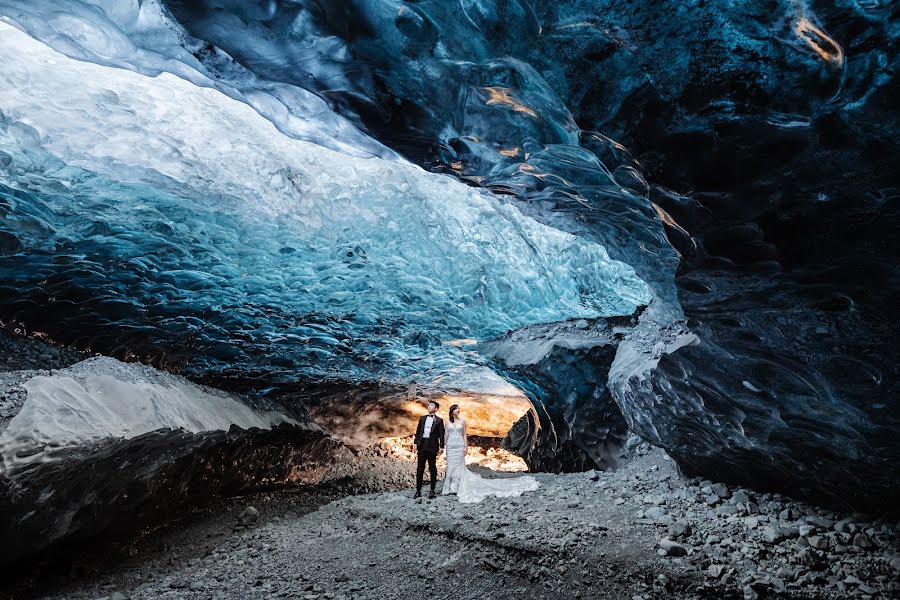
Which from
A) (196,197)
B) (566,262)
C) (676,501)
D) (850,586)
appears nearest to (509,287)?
(566,262)

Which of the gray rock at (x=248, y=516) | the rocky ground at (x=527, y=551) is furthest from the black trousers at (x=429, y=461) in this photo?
the gray rock at (x=248, y=516)

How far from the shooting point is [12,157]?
414 cm

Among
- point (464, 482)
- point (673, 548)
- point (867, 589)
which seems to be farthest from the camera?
point (464, 482)

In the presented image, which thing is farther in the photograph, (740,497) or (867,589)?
(740,497)

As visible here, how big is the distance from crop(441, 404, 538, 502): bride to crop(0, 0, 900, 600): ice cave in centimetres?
6

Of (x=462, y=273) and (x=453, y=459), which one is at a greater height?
(x=462, y=273)

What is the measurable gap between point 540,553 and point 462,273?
3.64 meters

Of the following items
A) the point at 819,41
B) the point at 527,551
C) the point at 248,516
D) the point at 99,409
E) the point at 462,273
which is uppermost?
the point at 819,41

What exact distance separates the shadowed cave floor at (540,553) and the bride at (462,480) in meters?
0.39

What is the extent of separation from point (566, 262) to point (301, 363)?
5308 mm

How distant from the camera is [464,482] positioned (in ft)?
23.7

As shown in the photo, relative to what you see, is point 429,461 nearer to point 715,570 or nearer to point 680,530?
point 680,530

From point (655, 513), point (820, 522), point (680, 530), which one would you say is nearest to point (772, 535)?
point (820, 522)

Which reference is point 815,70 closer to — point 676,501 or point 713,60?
point 713,60
